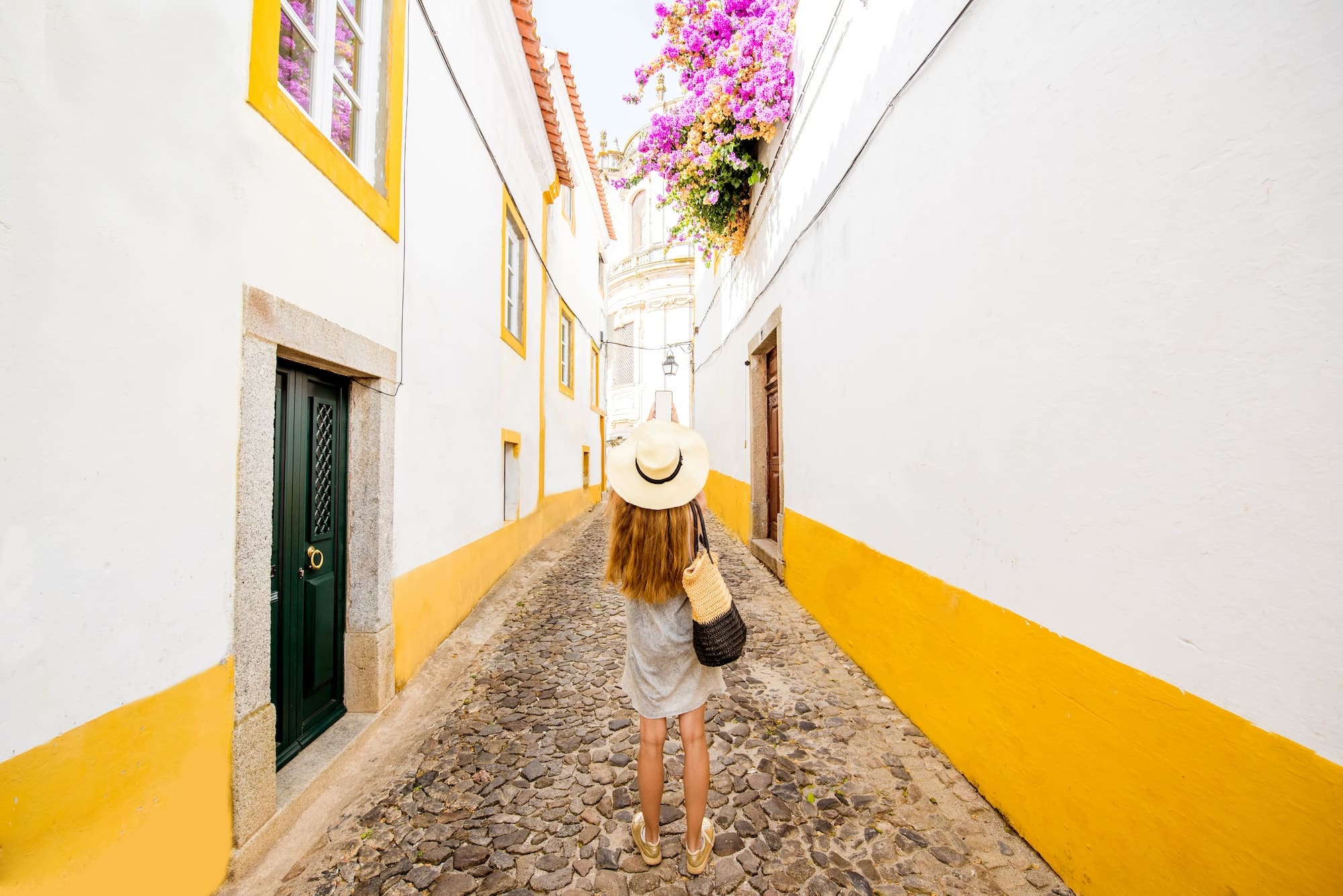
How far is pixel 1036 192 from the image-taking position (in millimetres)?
2178

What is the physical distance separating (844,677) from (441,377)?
4145mm

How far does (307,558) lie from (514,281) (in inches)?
211

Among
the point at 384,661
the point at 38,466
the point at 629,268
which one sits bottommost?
the point at 384,661

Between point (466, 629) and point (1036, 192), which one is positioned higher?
point (1036, 192)

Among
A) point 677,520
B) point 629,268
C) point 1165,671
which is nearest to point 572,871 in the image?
point 677,520

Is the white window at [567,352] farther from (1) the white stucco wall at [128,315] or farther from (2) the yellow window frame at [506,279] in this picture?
(1) the white stucco wall at [128,315]

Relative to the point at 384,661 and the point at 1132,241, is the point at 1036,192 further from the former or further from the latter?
the point at 384,661

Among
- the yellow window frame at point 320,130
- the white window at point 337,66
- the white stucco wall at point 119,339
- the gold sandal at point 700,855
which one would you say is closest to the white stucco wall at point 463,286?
the yellow window frame at point 320,130

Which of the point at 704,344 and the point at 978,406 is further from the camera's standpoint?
the point at 704,344

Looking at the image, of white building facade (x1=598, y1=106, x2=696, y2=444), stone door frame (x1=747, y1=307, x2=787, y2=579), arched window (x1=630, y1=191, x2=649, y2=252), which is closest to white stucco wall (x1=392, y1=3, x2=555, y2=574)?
stone door frame (x1=747, y1=307, x2=787, y2=579)

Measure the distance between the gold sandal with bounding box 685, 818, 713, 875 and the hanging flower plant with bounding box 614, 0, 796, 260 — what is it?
21.2 feet

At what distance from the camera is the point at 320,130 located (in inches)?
114

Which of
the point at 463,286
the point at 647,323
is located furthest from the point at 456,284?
the point at 647,323

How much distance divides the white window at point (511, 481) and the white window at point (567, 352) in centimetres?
427
